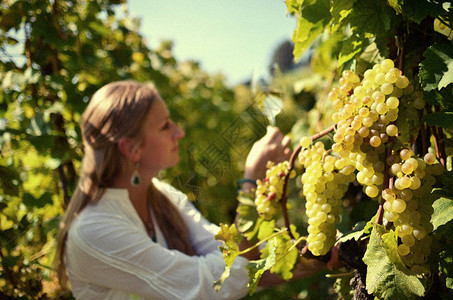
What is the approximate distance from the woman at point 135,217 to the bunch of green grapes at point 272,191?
0.82ft

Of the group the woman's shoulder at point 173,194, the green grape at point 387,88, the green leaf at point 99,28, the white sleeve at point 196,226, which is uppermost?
the green leaf at point 99,28

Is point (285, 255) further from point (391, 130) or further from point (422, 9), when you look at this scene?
point (422, 9)

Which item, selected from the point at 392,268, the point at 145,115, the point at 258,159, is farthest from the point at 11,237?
the point at 392,268

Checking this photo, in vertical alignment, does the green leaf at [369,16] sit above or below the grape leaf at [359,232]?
above

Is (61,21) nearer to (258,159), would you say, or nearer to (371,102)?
(258,159)

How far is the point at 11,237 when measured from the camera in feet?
4.66

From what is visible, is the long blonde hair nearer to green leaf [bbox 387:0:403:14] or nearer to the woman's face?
the woman's face

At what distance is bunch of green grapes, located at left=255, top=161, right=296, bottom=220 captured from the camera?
2.74 ft

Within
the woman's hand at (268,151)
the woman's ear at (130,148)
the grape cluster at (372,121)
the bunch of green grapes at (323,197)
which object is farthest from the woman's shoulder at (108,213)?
the grape cluster at (372,121)

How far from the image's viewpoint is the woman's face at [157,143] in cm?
149

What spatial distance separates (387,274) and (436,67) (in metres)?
0.30

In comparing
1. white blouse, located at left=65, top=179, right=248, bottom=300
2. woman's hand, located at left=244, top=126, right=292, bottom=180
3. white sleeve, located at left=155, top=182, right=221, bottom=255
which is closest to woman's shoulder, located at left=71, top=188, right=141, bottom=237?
white blouse, located at left=65, top=179, right=248, bottom=300

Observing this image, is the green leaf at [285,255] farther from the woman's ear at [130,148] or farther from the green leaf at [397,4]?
the woman's ear at [130,148]

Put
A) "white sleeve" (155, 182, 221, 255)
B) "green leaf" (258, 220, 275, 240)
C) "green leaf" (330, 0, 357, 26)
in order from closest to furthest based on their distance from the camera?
"green leaf" (330, 0, 357, 26) < "green leaf" (258, 220, 275, 240) < "white sleeve" (155, 182, 221, 255)
